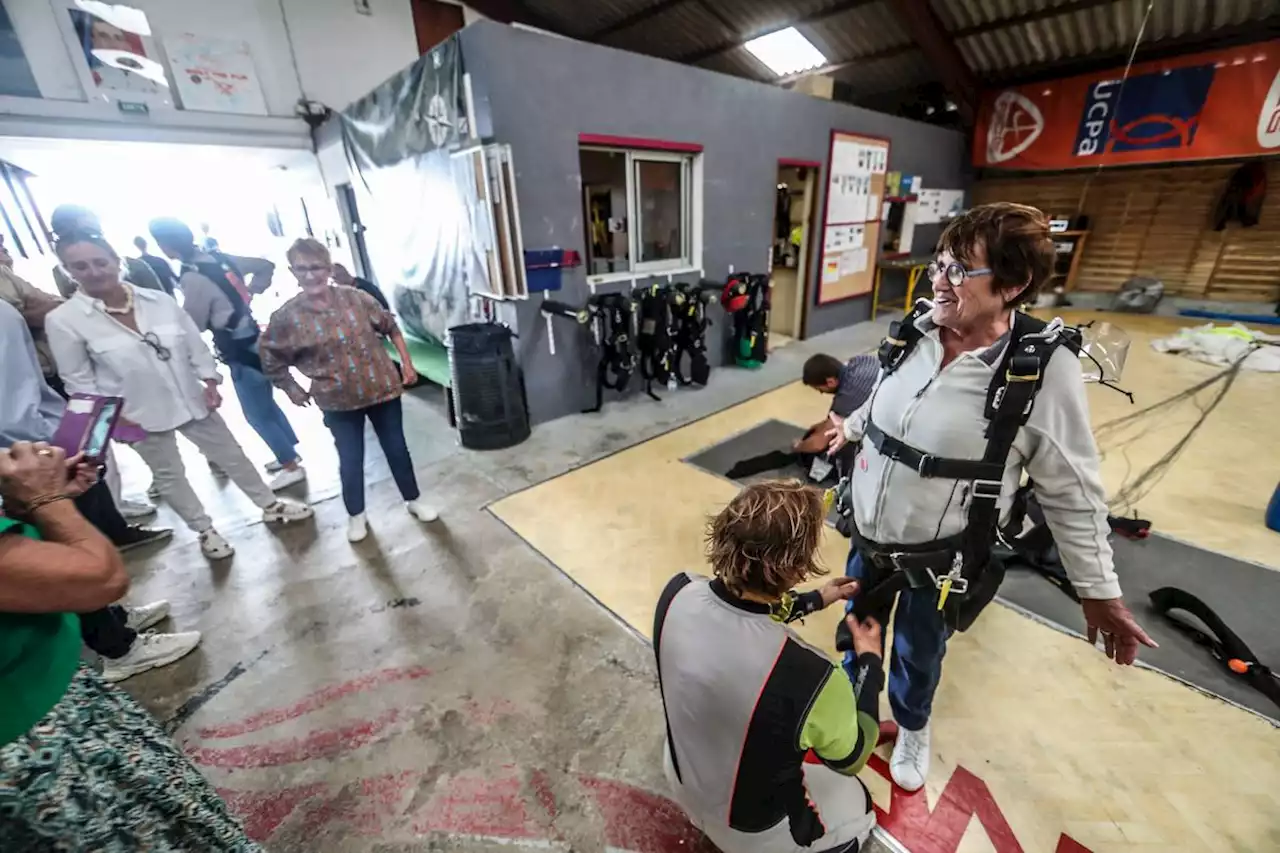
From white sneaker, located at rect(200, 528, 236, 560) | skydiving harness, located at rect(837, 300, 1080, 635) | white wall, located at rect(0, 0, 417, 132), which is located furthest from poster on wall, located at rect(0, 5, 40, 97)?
skydiving harness, located at rect(837, 300, 1080, 635)

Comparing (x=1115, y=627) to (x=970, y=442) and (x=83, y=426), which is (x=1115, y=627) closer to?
(x=970, y=442)

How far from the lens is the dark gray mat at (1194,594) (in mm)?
1694

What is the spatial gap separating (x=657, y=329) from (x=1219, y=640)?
11.2ft

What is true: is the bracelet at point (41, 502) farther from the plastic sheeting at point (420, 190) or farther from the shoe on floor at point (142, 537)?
the plastic sheeting at point (420, 190)

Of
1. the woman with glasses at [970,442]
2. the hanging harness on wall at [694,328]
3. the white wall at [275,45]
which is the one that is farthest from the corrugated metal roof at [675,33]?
the woman with glasses at [970,442]

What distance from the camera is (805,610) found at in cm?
108

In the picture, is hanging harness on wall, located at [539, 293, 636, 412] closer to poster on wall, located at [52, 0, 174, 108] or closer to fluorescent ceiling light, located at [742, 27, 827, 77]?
poster on wall, located at [52, 0, 174, 108]

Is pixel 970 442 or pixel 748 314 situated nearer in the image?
pixel 970 442

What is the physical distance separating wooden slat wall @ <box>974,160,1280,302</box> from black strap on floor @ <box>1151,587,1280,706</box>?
7.58m

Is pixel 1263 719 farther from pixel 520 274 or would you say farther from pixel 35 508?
pixel 520 274

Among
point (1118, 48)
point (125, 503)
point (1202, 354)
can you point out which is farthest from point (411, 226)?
point (1118, 48)

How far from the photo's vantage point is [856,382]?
2418 millimetres

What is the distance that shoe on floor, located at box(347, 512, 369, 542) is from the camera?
2545 millimetres

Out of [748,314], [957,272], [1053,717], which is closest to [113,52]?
[748,314]
